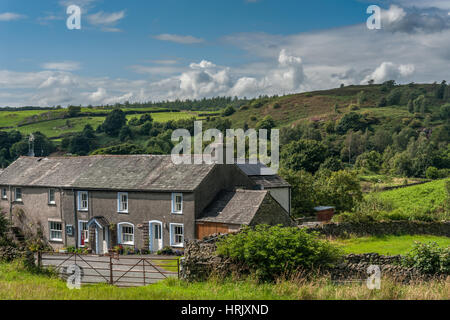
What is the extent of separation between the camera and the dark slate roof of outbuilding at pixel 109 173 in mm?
33469

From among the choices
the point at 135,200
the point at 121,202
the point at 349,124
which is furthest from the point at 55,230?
the point at 349,124

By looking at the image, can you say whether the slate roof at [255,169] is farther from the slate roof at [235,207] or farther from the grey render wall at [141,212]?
the grey render wall at [141,212]

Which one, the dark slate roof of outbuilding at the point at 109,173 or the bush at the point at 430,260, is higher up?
the dark slate roof of outbuilding at the point at 109,173

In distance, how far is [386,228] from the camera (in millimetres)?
37688

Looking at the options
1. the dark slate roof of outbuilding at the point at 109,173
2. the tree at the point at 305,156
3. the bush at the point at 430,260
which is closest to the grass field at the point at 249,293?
the bush at the point at 430,260

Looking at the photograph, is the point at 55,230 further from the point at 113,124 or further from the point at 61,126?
the point at 61,126

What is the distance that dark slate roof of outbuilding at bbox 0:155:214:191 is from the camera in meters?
33.5

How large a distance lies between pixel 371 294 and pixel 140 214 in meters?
23.5

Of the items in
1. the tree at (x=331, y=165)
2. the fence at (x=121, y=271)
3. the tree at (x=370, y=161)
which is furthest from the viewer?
the tree at (x=370, y=161)

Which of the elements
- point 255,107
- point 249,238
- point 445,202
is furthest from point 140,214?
point 255,107

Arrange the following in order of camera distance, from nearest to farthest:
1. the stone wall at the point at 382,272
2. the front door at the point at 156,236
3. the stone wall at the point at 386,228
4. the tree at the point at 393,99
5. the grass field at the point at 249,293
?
the grass field at the point at 249,293, the stone wall at the point at 382,272, the front door at the point at 156,236, the stone wall at the point at 386,228, the tree at the point at 393,99

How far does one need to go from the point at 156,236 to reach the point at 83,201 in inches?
295

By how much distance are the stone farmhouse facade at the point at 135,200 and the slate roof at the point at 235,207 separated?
0.24 feet
